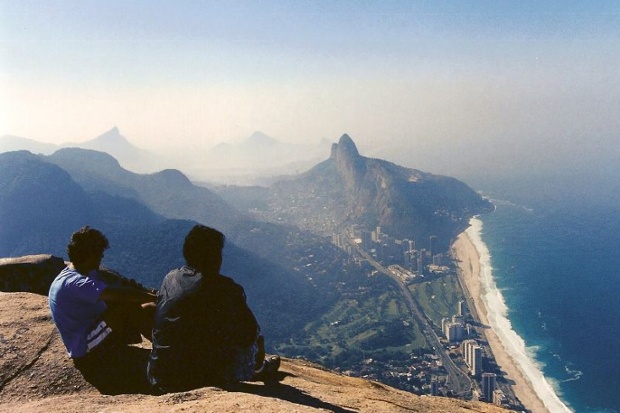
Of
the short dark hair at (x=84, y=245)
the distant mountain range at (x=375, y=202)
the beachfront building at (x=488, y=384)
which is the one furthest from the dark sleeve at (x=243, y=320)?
the distant mountain range at (x=375, y=202)

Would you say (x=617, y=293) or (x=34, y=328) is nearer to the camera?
(x=34, y=328)

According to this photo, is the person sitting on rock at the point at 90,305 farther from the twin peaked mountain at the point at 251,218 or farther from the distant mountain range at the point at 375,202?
the distant mountain range at the point at 375,202

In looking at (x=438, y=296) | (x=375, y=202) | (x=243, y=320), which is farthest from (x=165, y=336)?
(x=375, y=202)

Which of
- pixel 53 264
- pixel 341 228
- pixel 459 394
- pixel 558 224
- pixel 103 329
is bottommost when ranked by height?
pixel 459 394

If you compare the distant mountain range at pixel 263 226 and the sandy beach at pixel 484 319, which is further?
the distant mountain range at pixel 263 226

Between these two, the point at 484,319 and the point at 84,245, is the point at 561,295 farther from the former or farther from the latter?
the point at 84,245

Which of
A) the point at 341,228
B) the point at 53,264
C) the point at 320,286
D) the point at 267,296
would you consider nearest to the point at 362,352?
the point at 267,296

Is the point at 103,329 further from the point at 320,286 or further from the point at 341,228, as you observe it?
the point at 341,228
